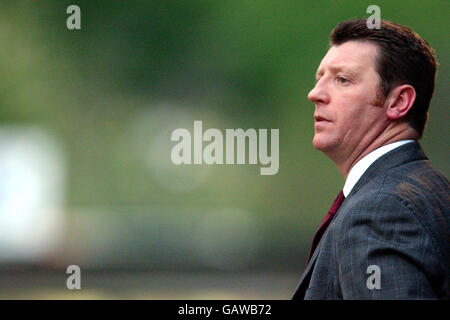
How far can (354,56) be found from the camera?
2.81m

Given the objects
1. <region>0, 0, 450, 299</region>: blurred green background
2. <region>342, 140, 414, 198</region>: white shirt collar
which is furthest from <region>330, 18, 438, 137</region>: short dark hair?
<region>0, 0, 450, 299</region>: blurred green background

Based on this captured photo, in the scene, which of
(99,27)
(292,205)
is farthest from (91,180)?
(292,205)

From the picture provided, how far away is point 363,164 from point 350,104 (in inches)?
8.9

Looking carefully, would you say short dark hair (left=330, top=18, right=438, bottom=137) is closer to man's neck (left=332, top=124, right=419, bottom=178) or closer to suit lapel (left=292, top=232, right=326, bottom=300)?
man's neck (left=332, top=124, right=419, bottom=178)

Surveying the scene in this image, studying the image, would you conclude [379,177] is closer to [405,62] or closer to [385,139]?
[385,139]

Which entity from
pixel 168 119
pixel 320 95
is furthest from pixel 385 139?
pixel 168 119

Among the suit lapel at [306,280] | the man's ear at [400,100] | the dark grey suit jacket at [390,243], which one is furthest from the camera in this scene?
the man's ear at [400,100]

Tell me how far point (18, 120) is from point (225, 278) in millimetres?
4767

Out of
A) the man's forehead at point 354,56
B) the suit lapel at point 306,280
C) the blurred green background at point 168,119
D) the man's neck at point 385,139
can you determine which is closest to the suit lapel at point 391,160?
the man's neck at point 385,139

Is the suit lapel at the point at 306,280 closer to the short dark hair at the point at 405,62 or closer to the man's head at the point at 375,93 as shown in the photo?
the man's head at the point at 375,93

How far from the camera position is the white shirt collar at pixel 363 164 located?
2.66 metres

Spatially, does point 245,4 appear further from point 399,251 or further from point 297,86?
point 399,251

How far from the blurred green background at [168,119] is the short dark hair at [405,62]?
35.7ft

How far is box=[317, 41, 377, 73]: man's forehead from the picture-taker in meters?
2.78
